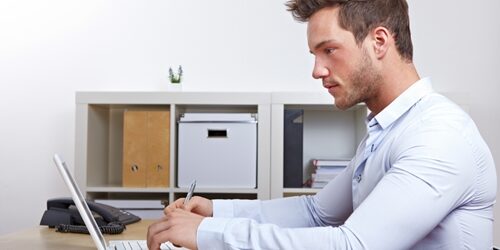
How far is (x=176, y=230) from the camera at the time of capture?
3.69 feet

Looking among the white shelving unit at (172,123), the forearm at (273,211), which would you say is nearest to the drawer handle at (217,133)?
the white shelving unit at (172,123)

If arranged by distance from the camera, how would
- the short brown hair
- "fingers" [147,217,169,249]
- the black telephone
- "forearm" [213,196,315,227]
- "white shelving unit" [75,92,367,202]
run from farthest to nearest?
"white shelving unit" [75,92,367,202] < the black telephone < "forearm" [213,196,315,227] < the short brown hair < "fingers" [147,217,169,249]

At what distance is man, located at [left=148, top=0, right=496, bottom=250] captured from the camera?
104 centimetres

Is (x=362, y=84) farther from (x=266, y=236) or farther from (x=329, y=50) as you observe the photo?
(x=266, y=236)

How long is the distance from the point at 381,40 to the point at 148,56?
2169 millimetres

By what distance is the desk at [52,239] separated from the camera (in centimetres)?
160

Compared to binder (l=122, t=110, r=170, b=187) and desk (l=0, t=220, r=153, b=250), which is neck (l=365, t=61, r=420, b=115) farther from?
binder (l=122, t=110, r=170, b=187)

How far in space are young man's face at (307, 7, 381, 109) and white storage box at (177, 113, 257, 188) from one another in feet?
5.19

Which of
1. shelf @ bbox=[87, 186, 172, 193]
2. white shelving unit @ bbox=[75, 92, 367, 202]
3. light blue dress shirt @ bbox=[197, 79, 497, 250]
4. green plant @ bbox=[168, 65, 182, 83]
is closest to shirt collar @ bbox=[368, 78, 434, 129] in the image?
light blue dress shirt @ bbox=[197, 79, 497, 250]

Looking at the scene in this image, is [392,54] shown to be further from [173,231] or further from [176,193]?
[176,193]

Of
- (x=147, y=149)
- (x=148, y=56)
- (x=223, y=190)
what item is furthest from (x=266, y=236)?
(x=148, y=56)

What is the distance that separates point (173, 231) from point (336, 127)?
2.28 meters

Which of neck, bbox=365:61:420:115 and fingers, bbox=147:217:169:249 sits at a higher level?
neck, bbox=365:61:420:115

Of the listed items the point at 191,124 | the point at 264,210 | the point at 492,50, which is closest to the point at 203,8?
the point at 191,124
